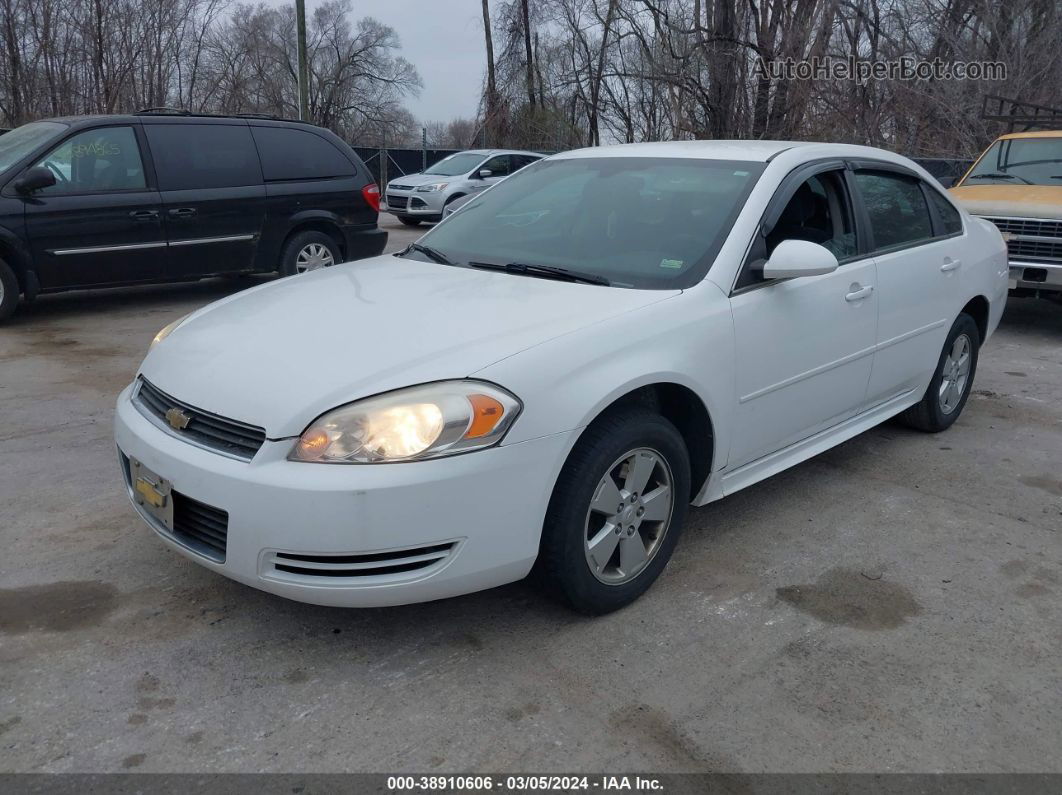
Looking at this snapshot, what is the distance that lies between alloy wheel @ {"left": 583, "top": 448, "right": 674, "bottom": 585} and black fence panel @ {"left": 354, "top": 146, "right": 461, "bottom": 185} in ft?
83.5

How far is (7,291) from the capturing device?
7.38 meters

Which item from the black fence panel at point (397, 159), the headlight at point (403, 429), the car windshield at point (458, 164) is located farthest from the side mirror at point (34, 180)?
the black fence panel at point (397, 159)

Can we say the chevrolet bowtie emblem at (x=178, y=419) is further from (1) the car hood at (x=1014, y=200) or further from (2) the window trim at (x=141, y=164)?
(1) the car hood at (x=1014, y=200)

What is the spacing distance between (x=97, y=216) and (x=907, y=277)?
620 centimetres

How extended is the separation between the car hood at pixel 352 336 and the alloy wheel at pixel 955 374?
8.24 feet

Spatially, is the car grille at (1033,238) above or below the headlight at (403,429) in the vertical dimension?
above

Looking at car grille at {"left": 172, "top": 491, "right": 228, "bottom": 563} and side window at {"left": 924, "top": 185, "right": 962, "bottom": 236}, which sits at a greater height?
side window at {"left": 924, "top": 185, "right": 962, "bottom": 236}

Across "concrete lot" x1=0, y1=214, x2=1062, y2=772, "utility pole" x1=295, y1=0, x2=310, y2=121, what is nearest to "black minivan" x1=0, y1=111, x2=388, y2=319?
"concrete lot" x1=0, y1=214, x2=1062, y2=772

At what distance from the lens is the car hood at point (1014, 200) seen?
7.85 meters

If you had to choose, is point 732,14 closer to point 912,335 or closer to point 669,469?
point 912,335

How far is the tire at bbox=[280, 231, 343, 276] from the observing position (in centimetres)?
884

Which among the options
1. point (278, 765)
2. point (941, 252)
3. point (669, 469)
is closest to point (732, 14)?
point (941, 252)

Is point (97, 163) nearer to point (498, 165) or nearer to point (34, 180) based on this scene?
point (34, 180)

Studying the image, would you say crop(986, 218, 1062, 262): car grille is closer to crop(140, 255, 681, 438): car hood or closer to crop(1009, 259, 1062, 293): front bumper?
crop(1009, 259, 1062, 293): front bumper
